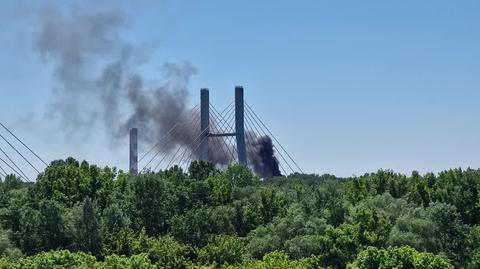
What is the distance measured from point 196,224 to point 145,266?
21301 mm

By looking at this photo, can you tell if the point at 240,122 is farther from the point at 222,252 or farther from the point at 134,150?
the point at 222,252

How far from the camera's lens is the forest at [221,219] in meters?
69.6

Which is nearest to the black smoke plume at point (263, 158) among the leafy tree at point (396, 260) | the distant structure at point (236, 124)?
the distant structure at point (236, 124)

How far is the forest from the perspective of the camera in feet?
228

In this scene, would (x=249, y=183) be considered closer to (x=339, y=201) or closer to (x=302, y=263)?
(x=339, y=201)

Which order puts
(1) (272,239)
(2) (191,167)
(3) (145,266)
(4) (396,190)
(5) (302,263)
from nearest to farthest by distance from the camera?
(3) (145,266), (5) (302,263), (1) (272,239), (4) (396,190), (2) (191,167)

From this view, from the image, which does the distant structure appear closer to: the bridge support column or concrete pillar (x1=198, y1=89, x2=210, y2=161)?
concrete pillar (x1=198, y1=89, x2=210, y2=161)

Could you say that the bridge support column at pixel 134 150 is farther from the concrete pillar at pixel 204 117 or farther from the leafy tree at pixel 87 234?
the leafy tree at pixel 87 234

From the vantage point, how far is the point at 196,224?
269 feet

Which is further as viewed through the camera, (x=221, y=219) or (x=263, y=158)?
(x=263, y=158)

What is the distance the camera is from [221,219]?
8469 cm

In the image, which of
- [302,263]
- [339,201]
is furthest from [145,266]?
[339,201]

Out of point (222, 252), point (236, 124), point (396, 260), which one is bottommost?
point (396, 260)

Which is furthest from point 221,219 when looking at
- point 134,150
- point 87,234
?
point 134,150
